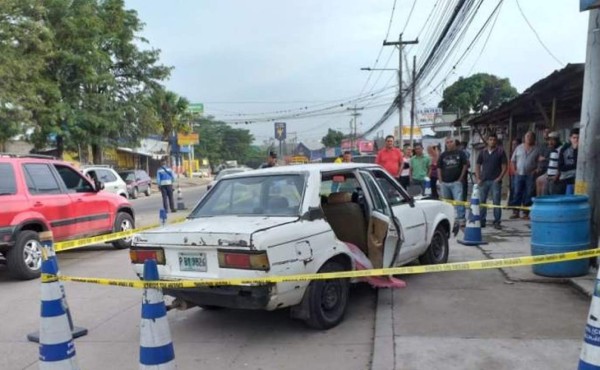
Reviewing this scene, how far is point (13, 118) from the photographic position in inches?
787

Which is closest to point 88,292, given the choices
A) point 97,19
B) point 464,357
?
point 464,357

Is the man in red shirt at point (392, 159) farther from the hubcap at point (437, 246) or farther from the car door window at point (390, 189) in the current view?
the car door window at point (390, 189)

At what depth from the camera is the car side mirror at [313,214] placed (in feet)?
16.1

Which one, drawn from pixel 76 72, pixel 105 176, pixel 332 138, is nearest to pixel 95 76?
pixel 76 72

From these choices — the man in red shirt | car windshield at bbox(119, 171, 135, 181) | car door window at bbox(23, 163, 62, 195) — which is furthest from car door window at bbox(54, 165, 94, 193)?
car windshield at bbox(119, 171, 135, 181)

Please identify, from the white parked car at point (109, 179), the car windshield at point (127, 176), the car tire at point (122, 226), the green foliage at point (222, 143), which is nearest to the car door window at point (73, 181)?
Result: the car tire at point (122, 226)

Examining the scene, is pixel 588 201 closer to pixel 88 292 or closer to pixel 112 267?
pixel 88 292

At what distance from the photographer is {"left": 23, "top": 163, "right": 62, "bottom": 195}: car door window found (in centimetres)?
815

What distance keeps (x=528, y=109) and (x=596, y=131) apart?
848 cm

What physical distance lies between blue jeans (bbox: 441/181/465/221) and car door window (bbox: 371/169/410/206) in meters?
4.42

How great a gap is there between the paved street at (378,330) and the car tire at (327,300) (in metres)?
0.12

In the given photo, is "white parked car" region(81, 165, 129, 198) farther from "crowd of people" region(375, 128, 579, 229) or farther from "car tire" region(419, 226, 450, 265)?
"car tire" region(419, 226, 450, 265)

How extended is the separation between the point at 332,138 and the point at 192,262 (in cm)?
10725

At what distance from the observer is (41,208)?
26.7 feet
